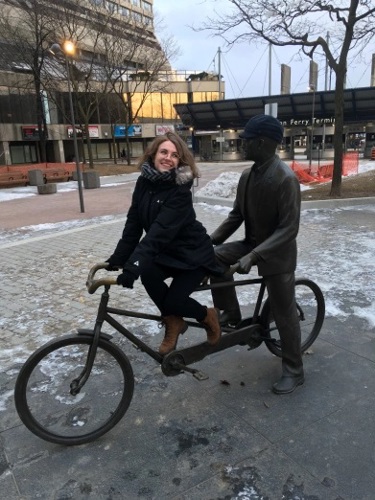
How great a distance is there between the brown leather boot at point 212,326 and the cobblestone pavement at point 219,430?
48 cm

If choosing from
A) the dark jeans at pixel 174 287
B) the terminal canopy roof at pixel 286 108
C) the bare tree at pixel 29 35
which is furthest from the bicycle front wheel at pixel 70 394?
the terminal canopy roof at pixel 286 108

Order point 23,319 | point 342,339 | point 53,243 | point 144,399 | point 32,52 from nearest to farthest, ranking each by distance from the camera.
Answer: point 144,399 → point 342,339 → point 23,319 → point 53,243 → point 32,52

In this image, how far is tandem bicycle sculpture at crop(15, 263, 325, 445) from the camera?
2.59 metres

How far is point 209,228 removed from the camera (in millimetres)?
9227

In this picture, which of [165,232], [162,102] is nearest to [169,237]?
[165,232]

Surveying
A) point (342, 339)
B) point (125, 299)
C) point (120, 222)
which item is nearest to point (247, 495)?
point (342, 339)

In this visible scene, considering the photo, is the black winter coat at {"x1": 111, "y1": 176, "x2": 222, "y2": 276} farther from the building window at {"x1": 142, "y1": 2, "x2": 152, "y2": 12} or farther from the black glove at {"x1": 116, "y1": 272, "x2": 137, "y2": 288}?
the building window at {"x1": 142, "y1": 2, "x2": 152, "y2": 12}

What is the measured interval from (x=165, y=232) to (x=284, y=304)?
1118 millimetres

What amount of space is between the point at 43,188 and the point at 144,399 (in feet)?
52.9

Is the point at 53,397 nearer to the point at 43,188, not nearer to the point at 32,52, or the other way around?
the point at 43,188

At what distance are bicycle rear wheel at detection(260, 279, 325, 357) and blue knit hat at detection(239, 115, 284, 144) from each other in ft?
4.07

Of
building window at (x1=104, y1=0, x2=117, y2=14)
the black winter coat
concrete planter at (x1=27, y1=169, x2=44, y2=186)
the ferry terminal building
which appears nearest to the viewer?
the black winter coat

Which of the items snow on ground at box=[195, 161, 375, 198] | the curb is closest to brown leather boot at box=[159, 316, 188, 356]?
the curb

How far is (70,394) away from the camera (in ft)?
9.57
